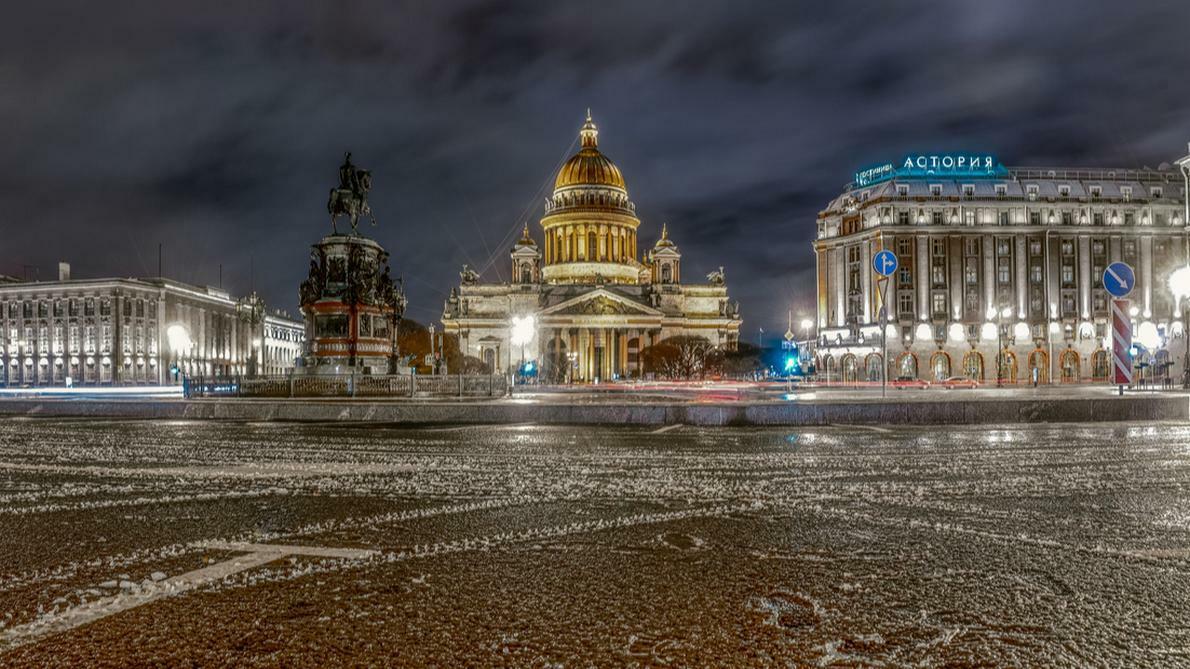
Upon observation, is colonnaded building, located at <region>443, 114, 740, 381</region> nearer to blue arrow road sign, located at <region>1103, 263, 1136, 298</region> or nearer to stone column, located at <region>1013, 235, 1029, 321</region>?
stone column, located at <region>1013, 235, 1029, 321</region>

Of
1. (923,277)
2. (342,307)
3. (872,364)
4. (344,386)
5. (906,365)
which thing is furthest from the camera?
(872,364)

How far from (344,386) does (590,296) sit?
82614mm

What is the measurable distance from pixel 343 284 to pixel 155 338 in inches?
4052

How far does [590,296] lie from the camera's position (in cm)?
10862

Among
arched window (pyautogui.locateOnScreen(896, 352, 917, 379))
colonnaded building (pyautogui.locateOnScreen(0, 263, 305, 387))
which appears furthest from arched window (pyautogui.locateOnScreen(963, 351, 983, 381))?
colonnaded building (pyautogui.locateOnScreen(0, 263, 305, 387))

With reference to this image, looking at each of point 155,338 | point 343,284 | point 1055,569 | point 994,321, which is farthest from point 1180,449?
point 155,338

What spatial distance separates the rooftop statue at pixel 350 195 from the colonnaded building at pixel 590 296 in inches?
2683

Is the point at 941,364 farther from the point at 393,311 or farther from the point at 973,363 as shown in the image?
the point at 393,311

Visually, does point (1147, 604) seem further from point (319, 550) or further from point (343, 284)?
point (343, 284)

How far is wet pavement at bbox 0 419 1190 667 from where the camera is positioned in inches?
148

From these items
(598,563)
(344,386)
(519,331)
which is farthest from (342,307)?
(519,331)

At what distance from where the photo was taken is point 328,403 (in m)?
21.8

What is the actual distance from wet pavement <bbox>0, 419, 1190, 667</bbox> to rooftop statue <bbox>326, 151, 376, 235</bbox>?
2035 centimetres

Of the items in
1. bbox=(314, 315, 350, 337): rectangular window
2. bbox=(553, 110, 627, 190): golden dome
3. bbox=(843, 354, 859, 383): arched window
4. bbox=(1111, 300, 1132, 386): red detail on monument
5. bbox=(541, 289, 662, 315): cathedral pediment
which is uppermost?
bbox=(553, 110, 627, 190): golden dome
